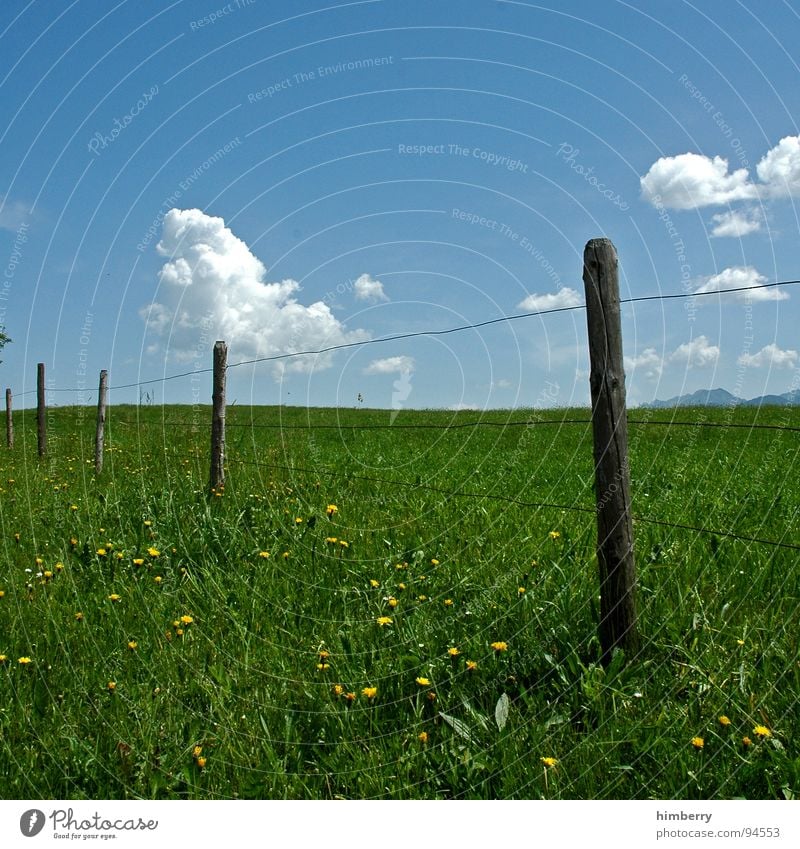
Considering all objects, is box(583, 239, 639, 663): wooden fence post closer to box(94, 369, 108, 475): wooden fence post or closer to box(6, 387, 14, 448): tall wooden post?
box(94, 369, 108, 475): wooden fence post

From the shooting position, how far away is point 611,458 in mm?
3771

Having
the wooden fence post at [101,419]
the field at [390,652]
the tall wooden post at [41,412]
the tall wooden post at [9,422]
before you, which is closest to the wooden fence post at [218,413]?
the field at [390,652]

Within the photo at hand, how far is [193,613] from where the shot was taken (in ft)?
15.8

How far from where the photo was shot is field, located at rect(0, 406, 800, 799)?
3119mm

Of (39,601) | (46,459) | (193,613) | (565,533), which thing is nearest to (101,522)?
(39,601)

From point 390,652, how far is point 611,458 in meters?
1.53

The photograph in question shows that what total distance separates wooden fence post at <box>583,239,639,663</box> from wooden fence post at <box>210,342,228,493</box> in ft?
15.9

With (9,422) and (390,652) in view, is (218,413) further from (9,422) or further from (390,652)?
(9,422)

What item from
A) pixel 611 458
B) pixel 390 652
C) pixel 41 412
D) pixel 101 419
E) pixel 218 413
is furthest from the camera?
pixel 41 412

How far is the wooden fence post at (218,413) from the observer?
7742mm

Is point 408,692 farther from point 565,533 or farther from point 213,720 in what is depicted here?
point 565,533

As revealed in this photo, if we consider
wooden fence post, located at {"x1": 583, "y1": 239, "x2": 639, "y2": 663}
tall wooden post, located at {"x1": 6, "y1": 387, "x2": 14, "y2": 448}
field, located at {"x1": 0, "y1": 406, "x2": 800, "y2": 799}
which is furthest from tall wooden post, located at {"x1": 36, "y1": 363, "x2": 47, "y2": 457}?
wooden fence post, located at {"x1": 583, "y1": 239, "x2": 639, "y2": 663}

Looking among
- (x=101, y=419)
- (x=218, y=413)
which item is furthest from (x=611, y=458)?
(x=101, y=419)
